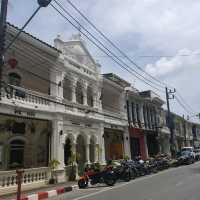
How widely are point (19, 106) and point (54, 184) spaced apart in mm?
5209

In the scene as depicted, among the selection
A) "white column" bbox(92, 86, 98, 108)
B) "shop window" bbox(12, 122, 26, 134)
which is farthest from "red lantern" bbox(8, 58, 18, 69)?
"white column" bbox(92, 86, 98, 108)

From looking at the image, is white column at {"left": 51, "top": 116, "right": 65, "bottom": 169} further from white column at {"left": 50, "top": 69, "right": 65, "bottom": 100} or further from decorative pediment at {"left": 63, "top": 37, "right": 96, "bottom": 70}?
decorative pediment at {"left": 63, "top": 37, "right": 96, "bottom": 70}

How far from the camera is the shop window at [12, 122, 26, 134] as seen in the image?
54.3 ft

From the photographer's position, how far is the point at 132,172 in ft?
61.1

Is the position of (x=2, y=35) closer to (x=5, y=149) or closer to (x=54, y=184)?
(x=5, y=149)

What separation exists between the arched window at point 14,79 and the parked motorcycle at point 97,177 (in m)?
6.68

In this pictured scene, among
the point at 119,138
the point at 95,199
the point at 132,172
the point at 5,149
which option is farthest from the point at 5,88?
the point at 119,138

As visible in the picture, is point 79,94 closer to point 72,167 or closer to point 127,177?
point 72,167

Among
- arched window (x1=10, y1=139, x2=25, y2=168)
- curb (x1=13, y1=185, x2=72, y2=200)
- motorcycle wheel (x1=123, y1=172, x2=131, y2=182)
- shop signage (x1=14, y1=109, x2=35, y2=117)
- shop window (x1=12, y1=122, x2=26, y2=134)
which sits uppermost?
shop signage (x1=14, y1=109, x2=35, y2=117)

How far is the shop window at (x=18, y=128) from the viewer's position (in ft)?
54.3

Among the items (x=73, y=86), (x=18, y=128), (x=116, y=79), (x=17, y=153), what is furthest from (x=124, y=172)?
(x=116, y=79)

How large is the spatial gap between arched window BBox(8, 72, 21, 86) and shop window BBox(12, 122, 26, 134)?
2.40 m

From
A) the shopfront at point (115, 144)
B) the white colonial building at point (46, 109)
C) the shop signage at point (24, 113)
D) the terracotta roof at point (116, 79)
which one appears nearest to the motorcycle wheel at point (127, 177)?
the white colonial building at point (46, 109)

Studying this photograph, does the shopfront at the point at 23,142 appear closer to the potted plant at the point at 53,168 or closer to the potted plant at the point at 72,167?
the potted plant at the point at 53,168
